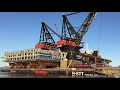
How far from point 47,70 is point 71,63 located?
1.58 m

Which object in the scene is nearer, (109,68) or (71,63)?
(109,68)
